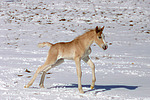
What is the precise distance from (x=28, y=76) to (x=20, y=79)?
0.66 metres

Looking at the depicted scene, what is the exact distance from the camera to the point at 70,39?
2119cm

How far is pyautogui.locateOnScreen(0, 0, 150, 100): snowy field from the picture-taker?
8328mm

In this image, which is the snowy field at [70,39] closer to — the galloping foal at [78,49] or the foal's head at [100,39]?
the galloping foal at [78,49]

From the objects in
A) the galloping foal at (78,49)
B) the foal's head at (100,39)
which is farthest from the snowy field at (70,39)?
the foal's head at (100,39)

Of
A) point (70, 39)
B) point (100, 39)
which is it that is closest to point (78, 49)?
point (100, 39)

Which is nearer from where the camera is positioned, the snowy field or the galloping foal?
the galloping foal

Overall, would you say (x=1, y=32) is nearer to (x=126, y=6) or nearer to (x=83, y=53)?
(x=83, y=53)

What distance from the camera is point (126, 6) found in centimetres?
3819

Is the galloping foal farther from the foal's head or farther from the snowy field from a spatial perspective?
the snowy field

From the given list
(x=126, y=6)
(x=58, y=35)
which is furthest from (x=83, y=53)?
(x=126, y=6)

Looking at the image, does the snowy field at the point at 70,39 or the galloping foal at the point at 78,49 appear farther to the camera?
the snowy field at the point at 70,39

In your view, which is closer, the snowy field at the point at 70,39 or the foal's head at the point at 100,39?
the foal's head at the point at 100,39

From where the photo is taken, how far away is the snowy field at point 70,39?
27.3 feet

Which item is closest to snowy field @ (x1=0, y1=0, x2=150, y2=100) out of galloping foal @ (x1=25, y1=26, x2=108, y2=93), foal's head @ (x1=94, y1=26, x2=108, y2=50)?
galloping foal @ (x1=25, y1=26, x2=108, y2=93)
